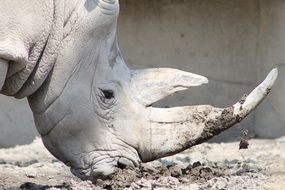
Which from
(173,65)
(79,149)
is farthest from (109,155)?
(173,65)

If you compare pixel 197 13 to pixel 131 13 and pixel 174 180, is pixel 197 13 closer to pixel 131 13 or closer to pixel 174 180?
pixel 131 13

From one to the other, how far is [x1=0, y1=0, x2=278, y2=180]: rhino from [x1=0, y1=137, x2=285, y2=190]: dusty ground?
0.35 feet

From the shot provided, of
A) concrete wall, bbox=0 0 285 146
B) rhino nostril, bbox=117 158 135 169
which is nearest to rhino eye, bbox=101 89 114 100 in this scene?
rhino nostril, bbox=117 158 135 169

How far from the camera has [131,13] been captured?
277 inches

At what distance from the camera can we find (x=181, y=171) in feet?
12.4

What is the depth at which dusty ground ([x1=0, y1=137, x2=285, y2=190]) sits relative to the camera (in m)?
3.58

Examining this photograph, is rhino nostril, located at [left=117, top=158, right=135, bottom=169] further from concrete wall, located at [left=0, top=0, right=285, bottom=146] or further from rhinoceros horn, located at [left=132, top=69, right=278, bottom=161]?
concrete wall, located at [left=0, top=0, right=285, bottom=146]

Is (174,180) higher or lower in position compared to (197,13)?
lower

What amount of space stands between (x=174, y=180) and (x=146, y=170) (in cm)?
18

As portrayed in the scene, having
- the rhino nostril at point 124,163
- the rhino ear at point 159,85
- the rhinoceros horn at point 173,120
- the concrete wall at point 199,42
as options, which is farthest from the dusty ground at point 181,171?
the concrete wall at point 199,42

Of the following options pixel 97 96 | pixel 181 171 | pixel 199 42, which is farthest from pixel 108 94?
pixel 199 42

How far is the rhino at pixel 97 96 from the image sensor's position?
11.0 feet

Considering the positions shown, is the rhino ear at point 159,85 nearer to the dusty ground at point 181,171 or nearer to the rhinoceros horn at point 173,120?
the rhinoceros horn at point 173,120

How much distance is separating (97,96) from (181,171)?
521 mm
